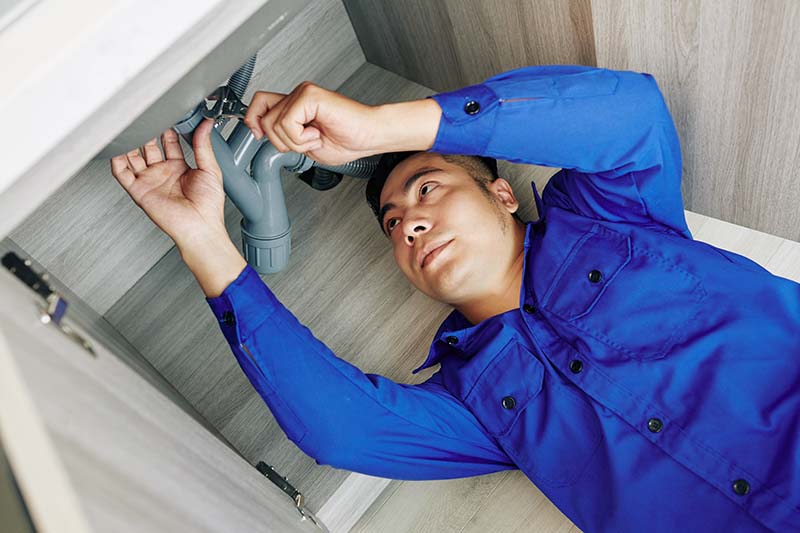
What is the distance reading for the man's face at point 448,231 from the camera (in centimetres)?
125

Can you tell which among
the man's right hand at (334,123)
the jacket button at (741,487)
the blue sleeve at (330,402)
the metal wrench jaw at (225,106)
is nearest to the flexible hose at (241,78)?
the metal wrench jaw at (225,106)

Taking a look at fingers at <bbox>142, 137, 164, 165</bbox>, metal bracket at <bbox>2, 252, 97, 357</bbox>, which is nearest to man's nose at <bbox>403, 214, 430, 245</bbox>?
fingers at <bbox>142, 137, 164, 165</bbox>

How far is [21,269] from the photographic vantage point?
2.27ft

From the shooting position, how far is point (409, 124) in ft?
3.54

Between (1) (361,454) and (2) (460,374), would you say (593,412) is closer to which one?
(2) (460,374)

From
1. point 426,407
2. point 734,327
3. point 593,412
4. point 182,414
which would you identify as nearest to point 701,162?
point 734,327

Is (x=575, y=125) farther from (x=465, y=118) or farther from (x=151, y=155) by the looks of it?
(x=151, y=155)

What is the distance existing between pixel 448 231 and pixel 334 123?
307 mm

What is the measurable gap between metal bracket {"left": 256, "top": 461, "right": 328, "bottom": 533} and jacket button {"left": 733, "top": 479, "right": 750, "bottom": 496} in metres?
0.62

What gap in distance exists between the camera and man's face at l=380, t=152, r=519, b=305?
1.25 metres

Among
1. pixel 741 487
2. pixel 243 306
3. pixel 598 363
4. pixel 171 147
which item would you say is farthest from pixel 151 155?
pixel 741 487

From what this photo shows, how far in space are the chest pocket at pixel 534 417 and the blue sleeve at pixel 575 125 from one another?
1.01ft

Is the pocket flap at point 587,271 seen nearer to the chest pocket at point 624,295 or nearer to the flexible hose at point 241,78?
the chest pocket at point 624,295

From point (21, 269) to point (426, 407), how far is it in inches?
27.5
